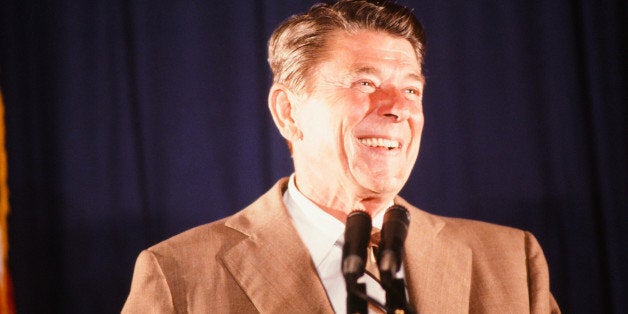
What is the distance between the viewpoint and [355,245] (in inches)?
50.6

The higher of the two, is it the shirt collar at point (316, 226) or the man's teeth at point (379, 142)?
the man's teeth at point (379, 142)

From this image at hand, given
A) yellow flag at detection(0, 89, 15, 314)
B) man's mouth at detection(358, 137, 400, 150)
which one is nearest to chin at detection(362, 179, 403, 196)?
man's mouth at detection(358, 137, 400, 150)

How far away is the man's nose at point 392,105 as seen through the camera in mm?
1864

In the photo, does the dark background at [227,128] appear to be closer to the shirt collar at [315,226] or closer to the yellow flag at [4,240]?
the yellow flag at [4,240]

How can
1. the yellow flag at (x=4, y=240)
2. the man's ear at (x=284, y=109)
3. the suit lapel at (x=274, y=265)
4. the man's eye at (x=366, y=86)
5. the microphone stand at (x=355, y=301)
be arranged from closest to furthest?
the microphone stand at (x=355, y=301)
the suit lapel at (x=274, y=265)
the man's eye at (x=366, y=86)
the man's ear at (x=284, y=109)
the yellow flag at (x=4, y=240)

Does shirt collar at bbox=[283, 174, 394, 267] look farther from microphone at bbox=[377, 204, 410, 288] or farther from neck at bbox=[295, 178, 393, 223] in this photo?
microphone at bbox=[377, 204, 410, 288]

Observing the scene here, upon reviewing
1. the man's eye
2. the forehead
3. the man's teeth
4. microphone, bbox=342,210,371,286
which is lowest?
microphone, bbox=342,210,371,286

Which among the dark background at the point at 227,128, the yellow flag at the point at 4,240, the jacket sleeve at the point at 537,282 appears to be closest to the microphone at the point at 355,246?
the jacket sleeve at the point at 537,282

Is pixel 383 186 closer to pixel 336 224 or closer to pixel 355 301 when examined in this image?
pixel 336 224

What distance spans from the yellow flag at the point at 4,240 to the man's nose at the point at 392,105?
1.90m

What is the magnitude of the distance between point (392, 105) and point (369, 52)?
0.67 ft

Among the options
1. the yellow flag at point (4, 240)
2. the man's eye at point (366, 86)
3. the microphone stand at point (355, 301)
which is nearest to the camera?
the microphone stand at point (355, 301)

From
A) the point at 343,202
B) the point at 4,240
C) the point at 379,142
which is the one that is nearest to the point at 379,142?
the point at 379,142

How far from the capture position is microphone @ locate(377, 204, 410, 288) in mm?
1241
